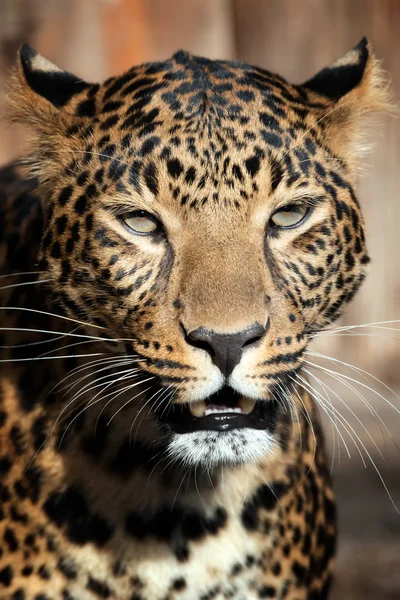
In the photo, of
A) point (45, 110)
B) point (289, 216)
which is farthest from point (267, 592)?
point (45, 110)

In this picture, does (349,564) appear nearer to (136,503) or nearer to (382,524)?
(382,524)

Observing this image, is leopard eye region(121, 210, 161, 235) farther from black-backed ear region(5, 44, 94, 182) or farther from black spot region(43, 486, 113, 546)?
black spot region(43, 486, 113, 546)

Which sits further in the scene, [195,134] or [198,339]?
[195,134]

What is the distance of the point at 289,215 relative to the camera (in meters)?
4.41

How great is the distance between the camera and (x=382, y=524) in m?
8.16

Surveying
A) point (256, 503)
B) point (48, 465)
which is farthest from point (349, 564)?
point (48, 465)

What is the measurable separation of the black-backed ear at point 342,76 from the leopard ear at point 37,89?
1.01 meters

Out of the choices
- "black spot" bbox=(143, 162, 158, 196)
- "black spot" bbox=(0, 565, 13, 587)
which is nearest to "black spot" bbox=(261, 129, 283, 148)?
"black spot" bbox=(143, 162, 158, 196)

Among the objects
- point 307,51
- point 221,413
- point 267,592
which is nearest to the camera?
point 221,413

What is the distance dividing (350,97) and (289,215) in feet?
2.22

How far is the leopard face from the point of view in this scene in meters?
4.02

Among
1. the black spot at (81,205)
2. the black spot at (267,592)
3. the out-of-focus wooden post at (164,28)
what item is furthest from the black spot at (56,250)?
the out-of-focus wooden post at (164,28)

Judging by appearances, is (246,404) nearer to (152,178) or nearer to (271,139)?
(152,178)

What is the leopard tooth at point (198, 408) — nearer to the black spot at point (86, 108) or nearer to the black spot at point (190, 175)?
the black spot at point (190, 175)
